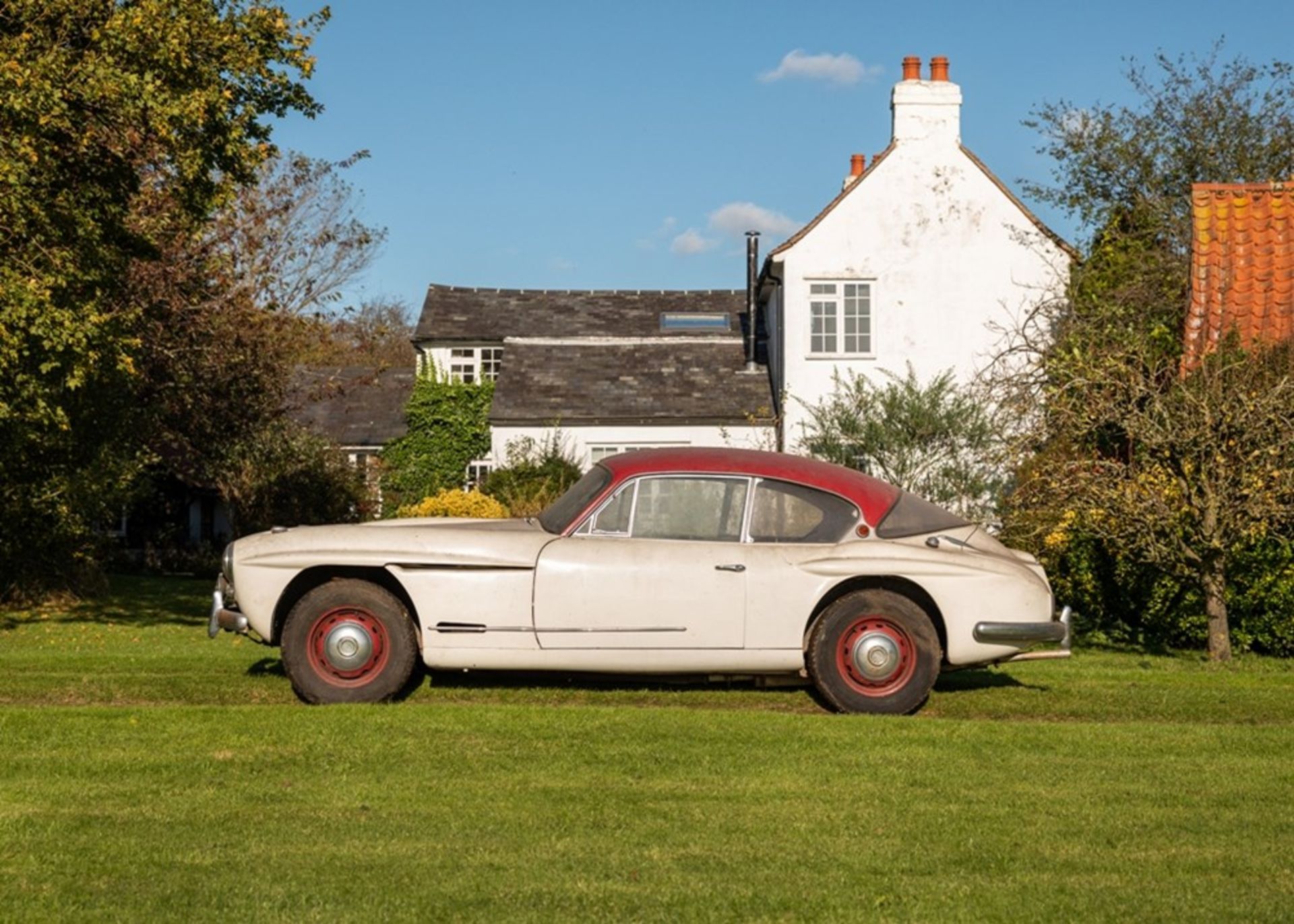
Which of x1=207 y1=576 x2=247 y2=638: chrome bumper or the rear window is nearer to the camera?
x1=207 y1=576 x2=247 y2=638: chrome bumper

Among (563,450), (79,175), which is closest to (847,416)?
(563,450)

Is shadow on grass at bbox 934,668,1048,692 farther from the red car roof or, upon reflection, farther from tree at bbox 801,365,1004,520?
tree at bbox 801,365,1004,520

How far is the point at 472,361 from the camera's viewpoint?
38.3 meters

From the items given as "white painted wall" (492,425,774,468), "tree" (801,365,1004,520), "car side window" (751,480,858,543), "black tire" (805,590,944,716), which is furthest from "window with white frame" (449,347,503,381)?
"black tire" (805,590,944,716)

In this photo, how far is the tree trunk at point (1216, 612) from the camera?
13.6 meters

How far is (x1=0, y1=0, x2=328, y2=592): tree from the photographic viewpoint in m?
15.2

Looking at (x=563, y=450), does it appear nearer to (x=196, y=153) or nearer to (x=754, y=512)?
(x=196, y=153)

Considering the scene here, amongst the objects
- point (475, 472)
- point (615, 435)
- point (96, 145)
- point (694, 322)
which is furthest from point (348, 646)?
point (694, 322)

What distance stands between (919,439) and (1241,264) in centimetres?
904

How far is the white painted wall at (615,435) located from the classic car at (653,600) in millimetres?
23943

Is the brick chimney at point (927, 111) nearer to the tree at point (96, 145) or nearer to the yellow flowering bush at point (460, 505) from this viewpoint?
the yellow flowering bush at point (460, 505)

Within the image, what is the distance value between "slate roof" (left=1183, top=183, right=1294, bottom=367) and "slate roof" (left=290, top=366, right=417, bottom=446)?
2259 centimetres

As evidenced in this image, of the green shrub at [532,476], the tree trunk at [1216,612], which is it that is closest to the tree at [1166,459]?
the tree trunk at [1216,612]

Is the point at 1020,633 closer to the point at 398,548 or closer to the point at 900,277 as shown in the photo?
the point at 398,548
